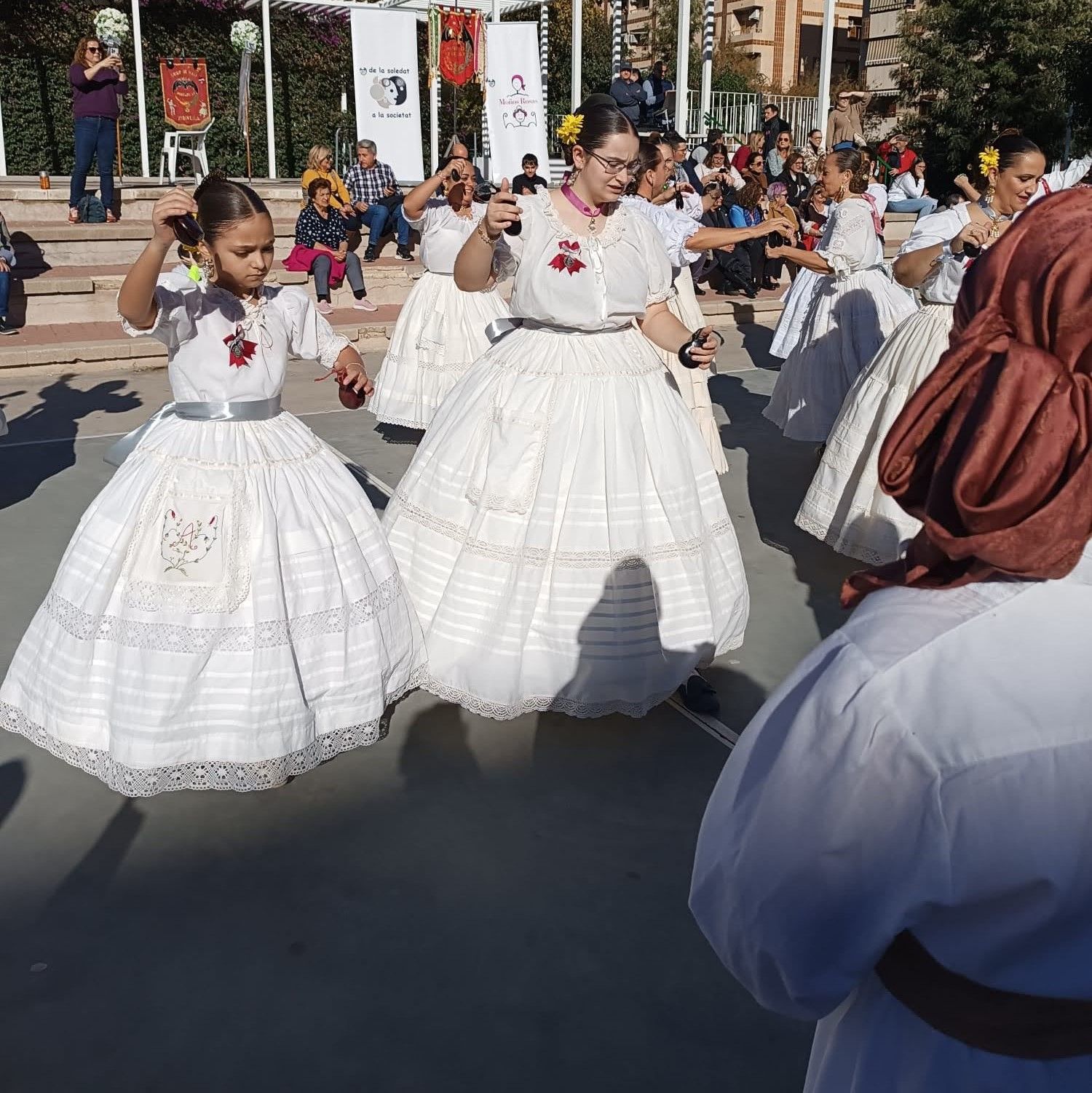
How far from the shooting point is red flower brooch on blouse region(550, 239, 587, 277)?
4316 millimetres

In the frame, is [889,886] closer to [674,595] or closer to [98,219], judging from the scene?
[674,595]

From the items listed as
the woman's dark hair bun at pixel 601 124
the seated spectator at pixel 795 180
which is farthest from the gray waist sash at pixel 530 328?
the seated spectator at pixel 795 180

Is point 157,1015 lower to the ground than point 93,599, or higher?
lower

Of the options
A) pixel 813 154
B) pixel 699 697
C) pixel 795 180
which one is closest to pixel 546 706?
pixel 699 697

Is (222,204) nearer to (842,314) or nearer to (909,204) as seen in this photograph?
Result: (842,314)

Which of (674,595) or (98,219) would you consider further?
(98,219)

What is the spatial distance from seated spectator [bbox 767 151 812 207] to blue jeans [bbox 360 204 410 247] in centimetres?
577

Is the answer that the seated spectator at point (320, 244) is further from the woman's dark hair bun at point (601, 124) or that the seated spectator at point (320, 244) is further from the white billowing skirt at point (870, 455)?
the woman's dark hair bun at point (601, 124)

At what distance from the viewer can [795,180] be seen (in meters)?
18.0

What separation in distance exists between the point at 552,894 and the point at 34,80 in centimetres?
2038

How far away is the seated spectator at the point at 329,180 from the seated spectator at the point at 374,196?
81 cm

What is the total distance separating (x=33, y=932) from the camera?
316cm

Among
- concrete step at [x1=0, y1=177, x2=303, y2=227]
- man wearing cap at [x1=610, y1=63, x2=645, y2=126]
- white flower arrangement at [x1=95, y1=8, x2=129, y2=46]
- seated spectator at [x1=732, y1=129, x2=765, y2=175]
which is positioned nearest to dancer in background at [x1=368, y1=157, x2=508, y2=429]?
concrete step at [x1=0, y1=177, x2=303, y2=227]

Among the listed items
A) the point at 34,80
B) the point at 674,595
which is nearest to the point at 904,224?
the point at 34,80
